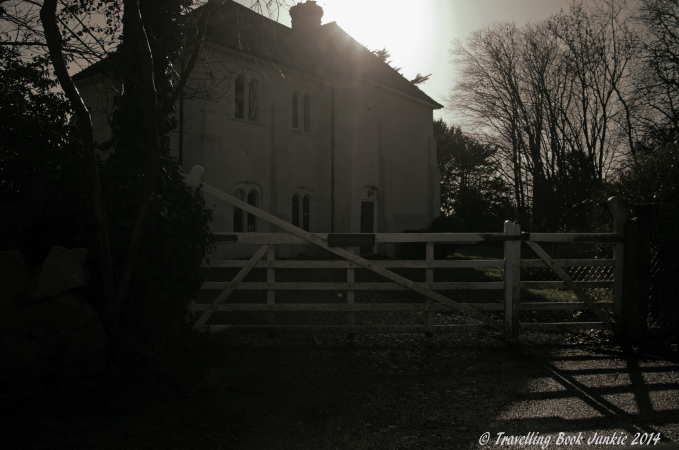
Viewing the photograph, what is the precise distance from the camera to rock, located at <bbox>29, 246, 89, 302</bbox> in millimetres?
4750

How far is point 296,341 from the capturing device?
682 centimetres

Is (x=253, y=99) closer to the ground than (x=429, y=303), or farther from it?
farther from it

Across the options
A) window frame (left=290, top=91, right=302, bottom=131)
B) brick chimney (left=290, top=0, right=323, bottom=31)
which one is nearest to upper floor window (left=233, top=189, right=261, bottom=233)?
window frame (left=290, top=91, right=302, bottom=131)

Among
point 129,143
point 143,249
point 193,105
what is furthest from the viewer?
point 193,105

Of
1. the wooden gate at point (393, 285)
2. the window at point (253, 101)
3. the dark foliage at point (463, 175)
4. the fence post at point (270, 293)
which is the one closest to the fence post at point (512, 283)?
the wooden gate at point (393, 285)

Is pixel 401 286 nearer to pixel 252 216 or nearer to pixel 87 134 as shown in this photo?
pixel 87 134

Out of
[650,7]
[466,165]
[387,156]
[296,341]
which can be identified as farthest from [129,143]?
[466,165]

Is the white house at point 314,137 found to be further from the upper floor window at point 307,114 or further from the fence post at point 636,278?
the fence post at point 636,278

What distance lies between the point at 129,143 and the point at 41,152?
4.26 feet

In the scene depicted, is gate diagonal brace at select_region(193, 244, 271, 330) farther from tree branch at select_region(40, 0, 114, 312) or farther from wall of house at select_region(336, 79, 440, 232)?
wall of house at select_region(336, 79, 440, 232)

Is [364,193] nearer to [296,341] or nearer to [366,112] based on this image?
[366,112]

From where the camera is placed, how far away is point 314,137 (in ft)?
65.8

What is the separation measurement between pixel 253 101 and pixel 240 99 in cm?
52

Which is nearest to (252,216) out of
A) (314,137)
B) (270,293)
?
(314,137)
